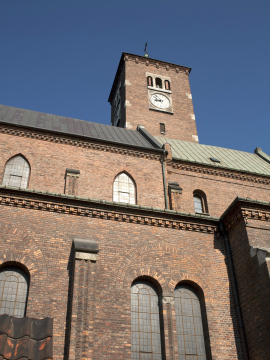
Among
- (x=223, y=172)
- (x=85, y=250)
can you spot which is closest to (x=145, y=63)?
(x=223, y=172)

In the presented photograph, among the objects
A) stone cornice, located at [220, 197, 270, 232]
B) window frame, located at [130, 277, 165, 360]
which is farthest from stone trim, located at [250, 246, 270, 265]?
window frame, located at [130, 277, 165, 360]

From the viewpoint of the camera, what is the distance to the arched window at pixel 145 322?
487 inches

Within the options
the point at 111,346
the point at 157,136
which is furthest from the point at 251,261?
the point at 157,136

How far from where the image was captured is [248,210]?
566 inches

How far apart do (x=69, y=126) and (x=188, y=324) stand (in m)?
14.3

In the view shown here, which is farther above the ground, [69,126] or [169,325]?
[69,126]

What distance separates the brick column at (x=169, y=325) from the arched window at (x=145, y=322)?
273mm

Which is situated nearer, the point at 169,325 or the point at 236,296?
the point at 169,325

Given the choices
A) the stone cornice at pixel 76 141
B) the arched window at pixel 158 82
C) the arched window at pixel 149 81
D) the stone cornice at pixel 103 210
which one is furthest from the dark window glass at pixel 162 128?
the stone cornice at pixel 103 210

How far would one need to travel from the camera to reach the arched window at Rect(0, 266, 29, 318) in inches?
472

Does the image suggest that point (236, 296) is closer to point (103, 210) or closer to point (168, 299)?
point (168, 299)

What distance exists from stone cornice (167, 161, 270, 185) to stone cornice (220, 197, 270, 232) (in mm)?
9027

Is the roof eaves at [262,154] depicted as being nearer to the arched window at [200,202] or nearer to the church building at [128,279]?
the arched window at [200,202]

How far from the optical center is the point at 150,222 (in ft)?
48.7
